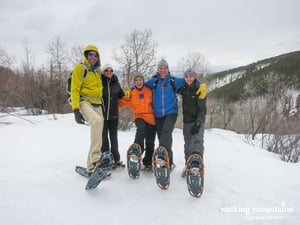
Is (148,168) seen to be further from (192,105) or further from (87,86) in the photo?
(87,86)

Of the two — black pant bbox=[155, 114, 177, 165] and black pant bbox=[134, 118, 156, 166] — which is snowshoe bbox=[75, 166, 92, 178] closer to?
black pant bbox=[134, 118, 156, 166]

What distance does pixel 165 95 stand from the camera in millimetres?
2984

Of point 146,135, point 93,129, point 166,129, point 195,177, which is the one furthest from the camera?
point 146,135

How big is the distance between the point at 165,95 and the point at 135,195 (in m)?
1.48

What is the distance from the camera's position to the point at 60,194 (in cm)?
233

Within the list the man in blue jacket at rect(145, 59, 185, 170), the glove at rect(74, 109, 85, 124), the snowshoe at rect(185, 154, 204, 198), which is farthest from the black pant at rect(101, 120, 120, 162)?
the snowshoe at rect(185, 154, 204, 198)

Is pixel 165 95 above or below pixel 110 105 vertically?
above

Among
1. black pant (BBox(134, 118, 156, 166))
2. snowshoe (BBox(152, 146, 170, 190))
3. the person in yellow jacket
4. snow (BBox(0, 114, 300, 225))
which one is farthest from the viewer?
black pant (BBox(134, 118, 156, 166))

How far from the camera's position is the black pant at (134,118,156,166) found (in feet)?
9.93

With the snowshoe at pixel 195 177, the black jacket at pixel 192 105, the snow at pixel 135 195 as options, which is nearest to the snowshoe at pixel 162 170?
the snow at pixel 135 195

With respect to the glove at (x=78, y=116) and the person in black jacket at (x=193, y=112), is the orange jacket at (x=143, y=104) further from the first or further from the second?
the glove at (x=78, y=116)

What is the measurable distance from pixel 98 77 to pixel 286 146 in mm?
5311

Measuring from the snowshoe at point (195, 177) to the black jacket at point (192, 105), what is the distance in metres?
0.63

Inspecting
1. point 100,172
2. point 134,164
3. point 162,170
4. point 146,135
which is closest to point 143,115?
point 146,135
